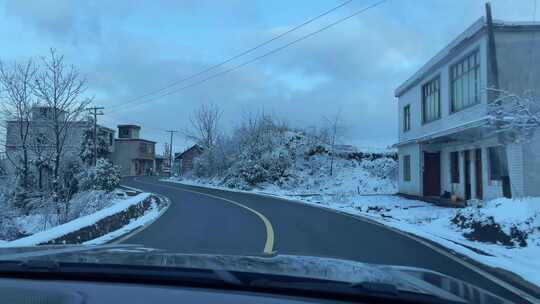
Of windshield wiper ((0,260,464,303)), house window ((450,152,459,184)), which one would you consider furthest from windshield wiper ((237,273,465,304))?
house window ((450,152,459,184))

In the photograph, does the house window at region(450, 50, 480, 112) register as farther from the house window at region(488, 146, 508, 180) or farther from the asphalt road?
the asphalt road

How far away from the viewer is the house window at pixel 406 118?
2952cm

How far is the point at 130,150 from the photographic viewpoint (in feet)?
285

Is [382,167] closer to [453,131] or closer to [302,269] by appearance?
[453,131]

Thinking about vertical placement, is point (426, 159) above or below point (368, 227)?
above

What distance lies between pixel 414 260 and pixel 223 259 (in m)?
6.65

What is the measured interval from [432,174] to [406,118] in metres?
4.72

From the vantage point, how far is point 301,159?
47188 mm

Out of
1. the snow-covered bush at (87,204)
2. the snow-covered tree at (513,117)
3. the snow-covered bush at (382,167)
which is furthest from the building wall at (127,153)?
the snow-covered tree at (513,117)

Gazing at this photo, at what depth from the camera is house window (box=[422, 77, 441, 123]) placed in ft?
80.4

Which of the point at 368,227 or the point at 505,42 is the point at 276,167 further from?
the point at 368,227

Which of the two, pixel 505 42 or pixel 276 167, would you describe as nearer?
pixel 505 42

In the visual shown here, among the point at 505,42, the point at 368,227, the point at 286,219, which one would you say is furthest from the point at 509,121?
the point at 286,219

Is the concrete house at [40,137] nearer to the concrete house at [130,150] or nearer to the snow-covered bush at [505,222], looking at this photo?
the snow-covered bush at [505,222]
